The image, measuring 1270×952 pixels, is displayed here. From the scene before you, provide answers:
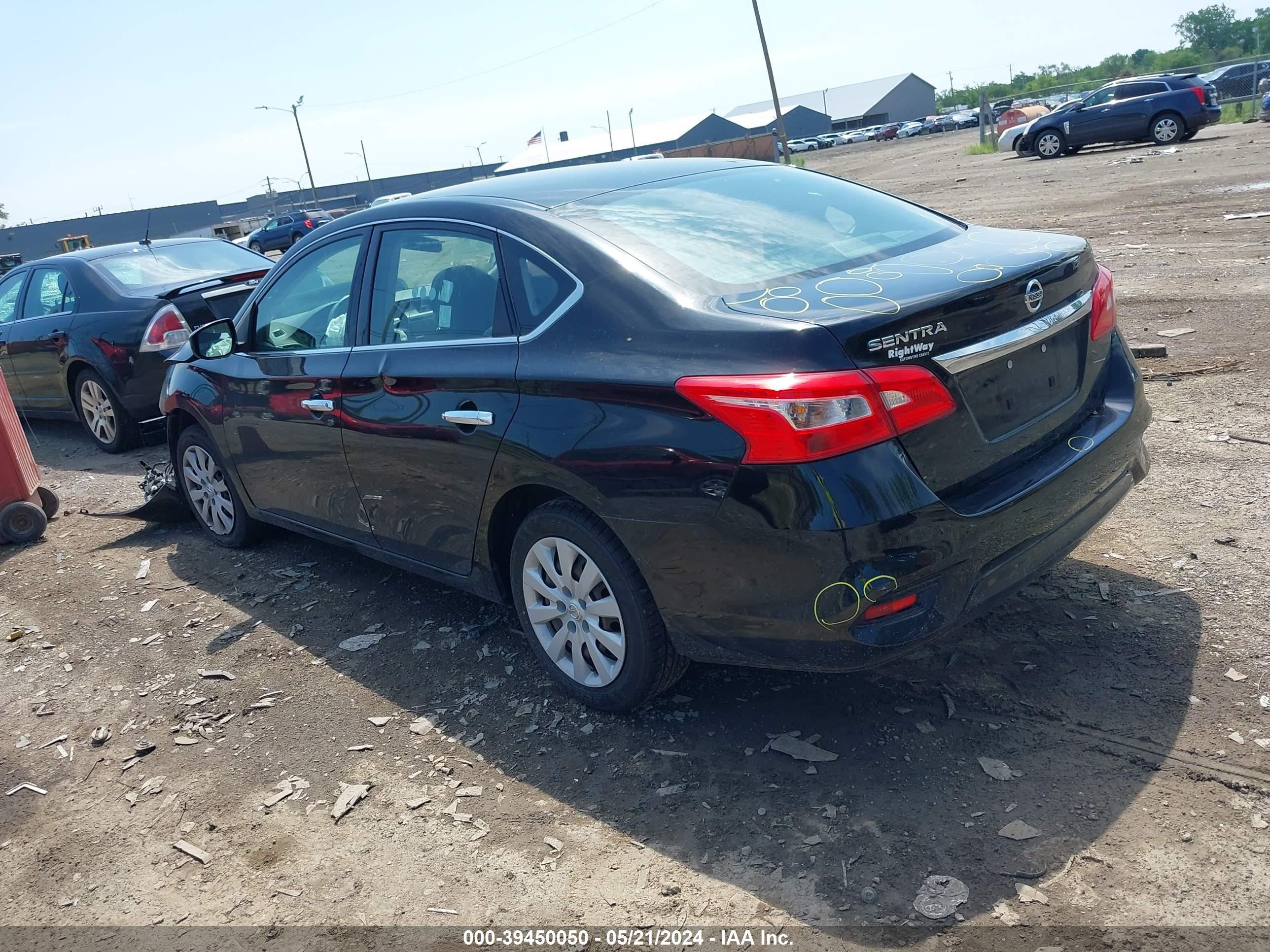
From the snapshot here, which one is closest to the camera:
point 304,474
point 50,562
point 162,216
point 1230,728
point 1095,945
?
point 1095,945

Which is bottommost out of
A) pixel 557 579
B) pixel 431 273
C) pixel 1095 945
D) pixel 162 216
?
pixel 1095 945

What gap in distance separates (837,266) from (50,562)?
512 cm

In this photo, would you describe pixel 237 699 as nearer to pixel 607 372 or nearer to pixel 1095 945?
pixel 607 372

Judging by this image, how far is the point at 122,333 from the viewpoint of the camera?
833cm

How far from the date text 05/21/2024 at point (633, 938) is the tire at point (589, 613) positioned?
2.92ft

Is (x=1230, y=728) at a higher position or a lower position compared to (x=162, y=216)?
lower

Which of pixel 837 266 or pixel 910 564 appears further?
pixel 837 266

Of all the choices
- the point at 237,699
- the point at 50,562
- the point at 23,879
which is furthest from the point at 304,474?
the point at 50,562

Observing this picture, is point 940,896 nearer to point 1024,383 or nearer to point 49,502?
point 1024,383

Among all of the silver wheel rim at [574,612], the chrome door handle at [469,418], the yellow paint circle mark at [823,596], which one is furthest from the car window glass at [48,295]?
the yellow paint circle mark at [823,596]

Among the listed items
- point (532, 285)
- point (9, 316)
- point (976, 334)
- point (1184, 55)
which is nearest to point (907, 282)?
point (976, 334)

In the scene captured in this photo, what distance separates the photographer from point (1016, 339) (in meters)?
3.14

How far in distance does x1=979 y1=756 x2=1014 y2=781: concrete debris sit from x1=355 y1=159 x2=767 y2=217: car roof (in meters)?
2.35

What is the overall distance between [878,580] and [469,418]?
5.18 ft
